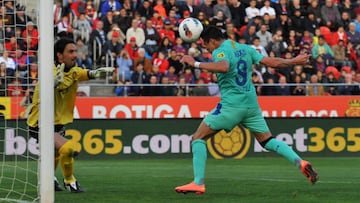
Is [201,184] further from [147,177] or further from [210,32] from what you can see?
[147,177]

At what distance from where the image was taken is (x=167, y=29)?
26.0 m

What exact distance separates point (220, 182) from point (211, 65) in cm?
312

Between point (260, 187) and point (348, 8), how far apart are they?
16255 mm

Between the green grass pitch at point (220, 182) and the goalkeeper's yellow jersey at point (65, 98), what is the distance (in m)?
0.96

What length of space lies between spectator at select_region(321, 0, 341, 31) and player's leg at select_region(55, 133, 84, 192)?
16534 millimetres

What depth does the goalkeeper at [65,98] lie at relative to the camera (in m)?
12.1

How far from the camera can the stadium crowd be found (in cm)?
2434

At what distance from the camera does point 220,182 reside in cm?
1409

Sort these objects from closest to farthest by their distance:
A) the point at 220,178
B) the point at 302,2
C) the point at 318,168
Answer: the point at 220,178, the point at 318,168, the point at 302,2

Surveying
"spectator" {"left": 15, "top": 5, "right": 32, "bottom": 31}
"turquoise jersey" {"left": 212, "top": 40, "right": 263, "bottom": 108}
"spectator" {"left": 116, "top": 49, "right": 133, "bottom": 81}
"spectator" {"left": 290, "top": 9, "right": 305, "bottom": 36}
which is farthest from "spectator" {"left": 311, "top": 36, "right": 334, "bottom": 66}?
"turquoise jersey" {"left": 212, "top": 40, "right": 263, "bottom": 108}

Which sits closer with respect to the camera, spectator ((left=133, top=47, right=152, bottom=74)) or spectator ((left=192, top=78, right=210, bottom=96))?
spectator ((left=192, top=78, right=210, bottom=96))

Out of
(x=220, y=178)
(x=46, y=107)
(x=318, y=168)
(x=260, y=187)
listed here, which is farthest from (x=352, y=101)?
(x=46, y=107)

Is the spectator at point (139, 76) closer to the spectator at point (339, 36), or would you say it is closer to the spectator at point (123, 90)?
the spectator at point (123, 90)

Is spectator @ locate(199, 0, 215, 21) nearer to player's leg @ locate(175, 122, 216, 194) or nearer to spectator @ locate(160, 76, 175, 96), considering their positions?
spectator @ locate(160, 76, 175, 96)
